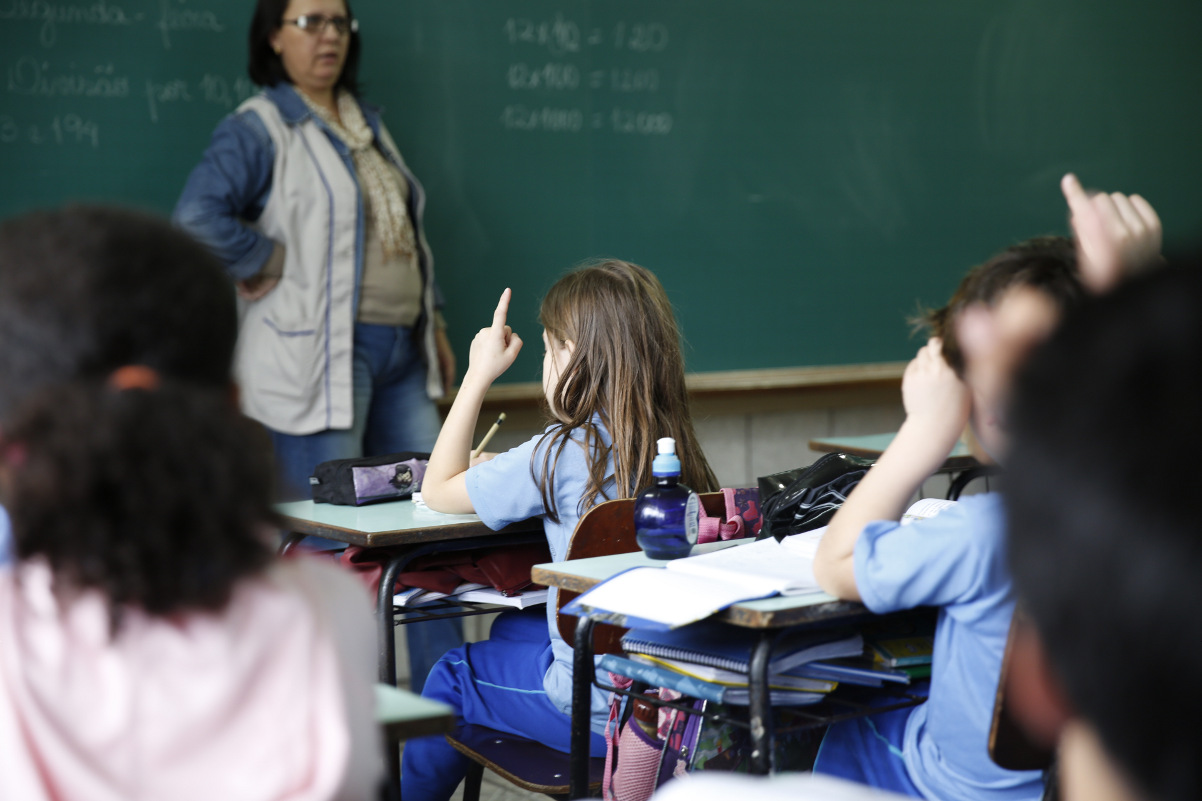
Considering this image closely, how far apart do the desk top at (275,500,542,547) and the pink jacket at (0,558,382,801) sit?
134 centimetres

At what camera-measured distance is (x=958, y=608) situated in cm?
152

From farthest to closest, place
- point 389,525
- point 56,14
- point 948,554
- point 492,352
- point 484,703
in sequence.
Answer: point 56,14 → point 492,352 → point 389,525 → point 484,703 → point 948,554

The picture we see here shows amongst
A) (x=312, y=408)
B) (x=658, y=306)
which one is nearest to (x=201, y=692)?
(x=658, y=306)

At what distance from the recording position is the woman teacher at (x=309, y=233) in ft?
11.0

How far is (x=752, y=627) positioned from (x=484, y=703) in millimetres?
715

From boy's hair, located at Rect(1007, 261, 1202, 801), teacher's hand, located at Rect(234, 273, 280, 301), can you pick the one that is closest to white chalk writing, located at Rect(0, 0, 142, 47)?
teacher's hand, located at Rect(234, 273, 280, 301)

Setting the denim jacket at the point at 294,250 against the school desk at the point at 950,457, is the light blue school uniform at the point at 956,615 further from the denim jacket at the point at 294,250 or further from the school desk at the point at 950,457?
the denim jacket at the point at 294,250

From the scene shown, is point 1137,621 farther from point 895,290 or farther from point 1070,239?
point 895,290

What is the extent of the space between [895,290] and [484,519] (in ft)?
9.81

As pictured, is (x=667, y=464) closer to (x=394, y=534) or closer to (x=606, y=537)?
(x=606, y=537)

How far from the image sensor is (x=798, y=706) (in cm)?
173

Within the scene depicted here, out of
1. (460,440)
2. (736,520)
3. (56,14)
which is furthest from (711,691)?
(56,14)

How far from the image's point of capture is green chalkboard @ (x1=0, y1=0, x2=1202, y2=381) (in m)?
3.42

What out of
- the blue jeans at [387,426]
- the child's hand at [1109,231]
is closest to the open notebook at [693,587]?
the child's hand at [1109,231]
